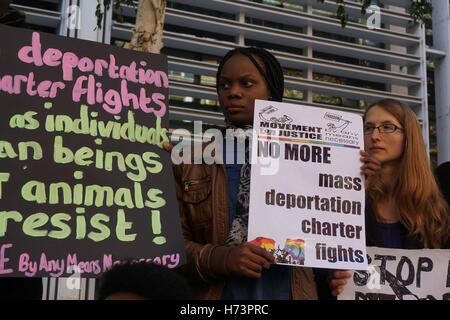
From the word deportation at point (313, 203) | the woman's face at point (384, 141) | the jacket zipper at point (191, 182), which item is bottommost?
the word deportation at point (313, 203)

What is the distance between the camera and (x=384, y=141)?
2.33m

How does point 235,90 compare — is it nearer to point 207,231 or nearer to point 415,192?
point 207,231

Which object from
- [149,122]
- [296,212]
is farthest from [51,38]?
[296,212]

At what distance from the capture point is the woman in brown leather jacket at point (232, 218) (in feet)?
6.03

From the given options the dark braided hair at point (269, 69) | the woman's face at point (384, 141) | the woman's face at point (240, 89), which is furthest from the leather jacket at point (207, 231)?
the woman's face at point (384, 141)

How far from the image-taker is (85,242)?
183cm

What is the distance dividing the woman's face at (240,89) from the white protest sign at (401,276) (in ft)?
2.55

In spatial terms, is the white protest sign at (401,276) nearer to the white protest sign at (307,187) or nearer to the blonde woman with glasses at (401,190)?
the blonde woman with glasses at (401,190)

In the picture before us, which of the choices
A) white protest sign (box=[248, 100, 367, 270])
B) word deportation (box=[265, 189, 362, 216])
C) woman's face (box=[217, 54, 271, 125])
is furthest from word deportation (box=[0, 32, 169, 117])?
word deportation (box=[265, 189, 362, 216])

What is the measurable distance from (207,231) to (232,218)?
0.11m

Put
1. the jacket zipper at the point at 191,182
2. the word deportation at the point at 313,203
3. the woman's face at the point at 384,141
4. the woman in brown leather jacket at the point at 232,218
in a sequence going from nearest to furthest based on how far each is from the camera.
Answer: the woman in brown leather jacket at the point at 232,218 < the word deportation at the point at 313,203 < the jacket zipper at the point at 191,182 < the woman's face at the point at 384,141

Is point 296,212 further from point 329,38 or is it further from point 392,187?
point 329,38

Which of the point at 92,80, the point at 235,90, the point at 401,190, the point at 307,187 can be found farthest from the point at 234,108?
the point at 401,190
